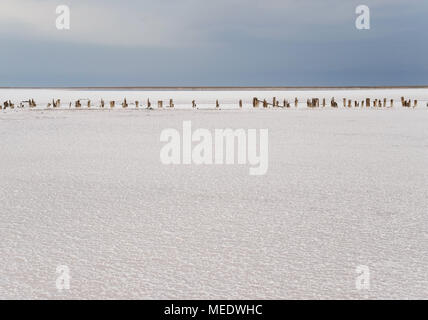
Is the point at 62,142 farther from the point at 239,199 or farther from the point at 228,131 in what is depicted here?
the point at 239,199

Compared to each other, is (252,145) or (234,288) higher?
(252,145)

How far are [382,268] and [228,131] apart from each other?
10.7m

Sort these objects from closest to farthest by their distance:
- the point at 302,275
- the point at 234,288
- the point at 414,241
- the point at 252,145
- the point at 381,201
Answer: the point at 234,288 < the point at 302,275 < the point at 414,241 < the point at 381,201 < the point at 252,145

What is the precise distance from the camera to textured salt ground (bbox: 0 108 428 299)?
3174 millimetres

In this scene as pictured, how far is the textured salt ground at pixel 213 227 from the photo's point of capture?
317cm

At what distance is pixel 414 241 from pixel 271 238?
46.1 inches

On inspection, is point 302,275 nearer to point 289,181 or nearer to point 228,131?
point 289,181

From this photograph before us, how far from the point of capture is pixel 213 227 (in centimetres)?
448

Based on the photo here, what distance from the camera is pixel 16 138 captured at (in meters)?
12.4

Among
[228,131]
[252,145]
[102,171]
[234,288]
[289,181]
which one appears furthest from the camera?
[228,131]

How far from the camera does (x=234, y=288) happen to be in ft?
10.1

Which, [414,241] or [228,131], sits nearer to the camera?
[414,241]
